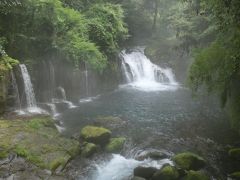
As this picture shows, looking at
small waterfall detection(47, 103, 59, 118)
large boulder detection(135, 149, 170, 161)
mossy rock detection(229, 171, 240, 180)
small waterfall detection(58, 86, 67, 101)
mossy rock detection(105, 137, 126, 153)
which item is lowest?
mossy rock detection(229, 171, 240, 180)

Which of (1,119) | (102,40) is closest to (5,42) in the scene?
(1,119)

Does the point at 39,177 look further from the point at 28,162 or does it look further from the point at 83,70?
the point at 83,70

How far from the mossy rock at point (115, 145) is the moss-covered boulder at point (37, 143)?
4.37 feet

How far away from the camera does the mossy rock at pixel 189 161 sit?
11130mm

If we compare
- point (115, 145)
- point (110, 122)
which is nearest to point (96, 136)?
point (115, 145)

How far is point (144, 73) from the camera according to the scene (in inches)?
1109

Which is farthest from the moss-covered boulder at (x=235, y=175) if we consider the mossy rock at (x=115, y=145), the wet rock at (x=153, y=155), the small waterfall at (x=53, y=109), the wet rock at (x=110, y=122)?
the small waterfall at (x=53, y=109)

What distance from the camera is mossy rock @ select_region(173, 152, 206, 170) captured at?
11.1 metres

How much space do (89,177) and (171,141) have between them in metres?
4.60

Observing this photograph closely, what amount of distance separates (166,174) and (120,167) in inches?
78.1

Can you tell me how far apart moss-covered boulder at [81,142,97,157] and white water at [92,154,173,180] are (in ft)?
2.52

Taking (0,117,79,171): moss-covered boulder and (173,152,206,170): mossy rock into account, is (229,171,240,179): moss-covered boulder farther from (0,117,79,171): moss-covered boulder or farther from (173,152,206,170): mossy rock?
(0,117,79,171): moss-covered boulder

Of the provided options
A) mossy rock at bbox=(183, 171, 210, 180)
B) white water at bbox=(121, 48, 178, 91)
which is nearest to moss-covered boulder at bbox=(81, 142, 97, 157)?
mossy rock at bbox=(183, 171, 210, 180)

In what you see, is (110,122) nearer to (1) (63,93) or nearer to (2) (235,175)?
(1) (63,93)
